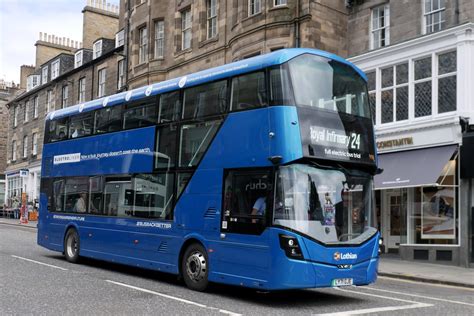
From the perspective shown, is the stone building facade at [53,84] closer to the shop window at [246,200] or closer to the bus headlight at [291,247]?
the shop window at [246,200]

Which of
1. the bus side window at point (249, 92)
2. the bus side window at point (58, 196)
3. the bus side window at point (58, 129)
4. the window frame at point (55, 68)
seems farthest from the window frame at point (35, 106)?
the bus side window at point (249, 92)

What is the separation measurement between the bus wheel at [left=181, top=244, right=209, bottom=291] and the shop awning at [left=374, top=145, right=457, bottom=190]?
890cm

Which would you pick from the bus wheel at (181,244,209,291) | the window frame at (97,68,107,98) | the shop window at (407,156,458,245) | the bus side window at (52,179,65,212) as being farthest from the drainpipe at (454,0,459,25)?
the window frame at (97,68,107,98)

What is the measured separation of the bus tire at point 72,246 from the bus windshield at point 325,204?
24.9 feet

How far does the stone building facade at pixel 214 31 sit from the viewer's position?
70.4 ft

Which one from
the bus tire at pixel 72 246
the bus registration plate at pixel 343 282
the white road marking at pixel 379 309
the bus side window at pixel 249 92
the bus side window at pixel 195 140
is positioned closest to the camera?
the white road marking at pixel 379 309

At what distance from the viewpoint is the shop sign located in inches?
708

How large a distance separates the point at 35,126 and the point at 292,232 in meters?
41.8

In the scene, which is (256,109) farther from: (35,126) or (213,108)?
(35,126)

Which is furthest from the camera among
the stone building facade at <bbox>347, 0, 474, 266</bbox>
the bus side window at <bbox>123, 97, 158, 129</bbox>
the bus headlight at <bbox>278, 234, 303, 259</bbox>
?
the stone building facade at <bbox>347, 0, 474, 266</bbox>

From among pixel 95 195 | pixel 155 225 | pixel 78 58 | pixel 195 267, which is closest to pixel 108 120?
pixel 95 195

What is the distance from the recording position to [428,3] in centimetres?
1834

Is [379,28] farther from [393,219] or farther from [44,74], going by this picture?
[44,74]

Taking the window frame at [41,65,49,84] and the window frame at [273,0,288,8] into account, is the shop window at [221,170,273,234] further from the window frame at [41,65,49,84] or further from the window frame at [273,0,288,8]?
the window frame at [41,65,49,84]
